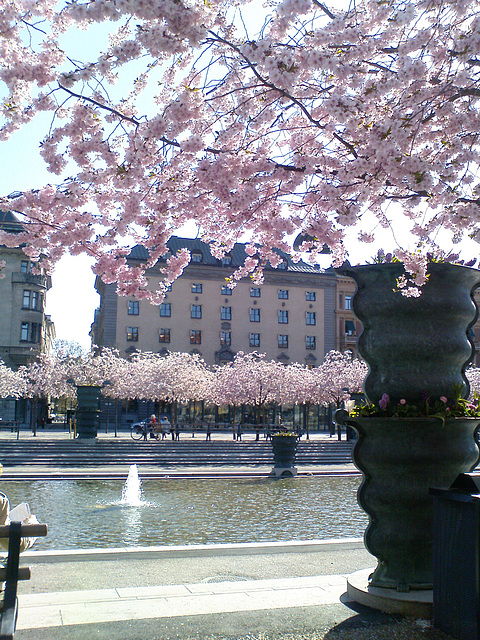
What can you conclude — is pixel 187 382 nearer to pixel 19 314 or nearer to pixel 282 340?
pixel 19 314

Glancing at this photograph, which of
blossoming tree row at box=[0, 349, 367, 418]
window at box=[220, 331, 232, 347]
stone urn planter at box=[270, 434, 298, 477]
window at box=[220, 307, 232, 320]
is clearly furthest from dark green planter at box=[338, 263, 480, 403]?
window at box=[220, 307, 232, 320]

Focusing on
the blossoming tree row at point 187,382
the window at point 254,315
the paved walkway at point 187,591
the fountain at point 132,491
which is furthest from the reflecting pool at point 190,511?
the window at point 254,315

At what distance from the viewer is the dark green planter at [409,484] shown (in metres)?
6.00

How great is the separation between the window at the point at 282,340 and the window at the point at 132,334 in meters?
14.6

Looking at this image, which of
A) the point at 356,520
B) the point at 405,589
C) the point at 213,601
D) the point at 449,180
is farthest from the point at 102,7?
the point at 356,520

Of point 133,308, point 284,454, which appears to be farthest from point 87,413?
point 133,308

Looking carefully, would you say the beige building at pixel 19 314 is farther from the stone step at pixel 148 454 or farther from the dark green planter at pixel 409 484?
the dark green planter at pixel 409 484

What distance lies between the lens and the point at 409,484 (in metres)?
6.09

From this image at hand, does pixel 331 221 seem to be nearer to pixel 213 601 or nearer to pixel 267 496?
pixel 213 601

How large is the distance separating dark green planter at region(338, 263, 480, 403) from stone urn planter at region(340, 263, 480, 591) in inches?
0.4

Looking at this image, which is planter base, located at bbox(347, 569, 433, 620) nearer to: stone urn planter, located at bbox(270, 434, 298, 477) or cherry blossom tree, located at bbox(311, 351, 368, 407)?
stone urn planter, located at bbox(270, 434, 298, 477)

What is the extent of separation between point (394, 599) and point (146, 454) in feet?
66.3

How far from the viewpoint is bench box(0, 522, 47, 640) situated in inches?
180

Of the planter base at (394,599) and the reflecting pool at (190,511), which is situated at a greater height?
the planter base at (394,599)
